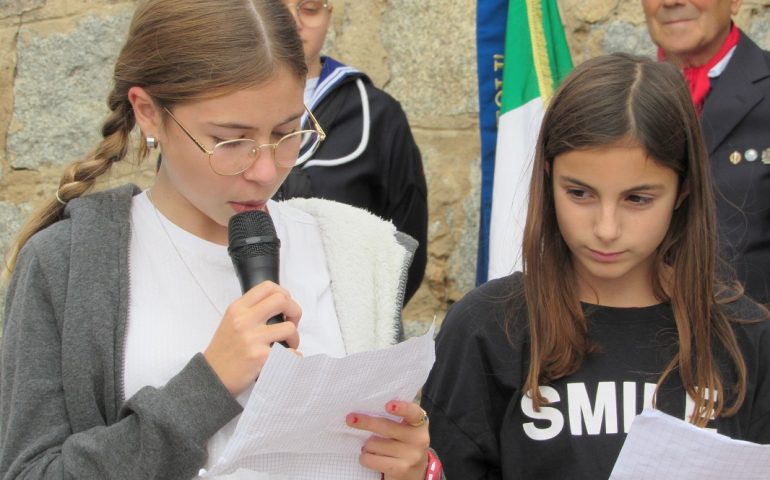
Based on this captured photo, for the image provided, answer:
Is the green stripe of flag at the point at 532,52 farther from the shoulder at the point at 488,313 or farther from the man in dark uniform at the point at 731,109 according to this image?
the shoulder at the point at 488,313

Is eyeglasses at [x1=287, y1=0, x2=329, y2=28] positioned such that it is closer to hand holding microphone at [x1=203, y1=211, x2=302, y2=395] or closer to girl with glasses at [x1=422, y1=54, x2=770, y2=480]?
girl with glasses at [x1=422, y1=54, x2=770, y2=480]

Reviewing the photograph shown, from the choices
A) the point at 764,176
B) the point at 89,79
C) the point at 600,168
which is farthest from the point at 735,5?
the point at 89,79

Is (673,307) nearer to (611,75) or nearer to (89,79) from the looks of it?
(611,75)

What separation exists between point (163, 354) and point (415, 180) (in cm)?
162

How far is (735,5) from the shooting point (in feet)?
9.82

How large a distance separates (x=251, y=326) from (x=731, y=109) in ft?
5.89

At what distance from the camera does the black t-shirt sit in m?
1.84

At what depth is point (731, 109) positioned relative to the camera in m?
2.80

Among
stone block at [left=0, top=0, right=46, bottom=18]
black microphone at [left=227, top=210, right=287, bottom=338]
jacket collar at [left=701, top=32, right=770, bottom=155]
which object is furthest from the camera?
stone block at [left=0, top=0, right=46, bottom=18]

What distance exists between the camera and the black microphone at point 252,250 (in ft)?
5.03

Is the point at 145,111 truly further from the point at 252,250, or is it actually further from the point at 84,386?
the point at 84,386

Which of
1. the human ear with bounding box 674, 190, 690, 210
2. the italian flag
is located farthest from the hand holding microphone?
the italian flag

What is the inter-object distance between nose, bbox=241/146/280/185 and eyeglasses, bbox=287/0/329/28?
147 cm

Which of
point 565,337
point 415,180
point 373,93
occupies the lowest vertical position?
point 565,337
